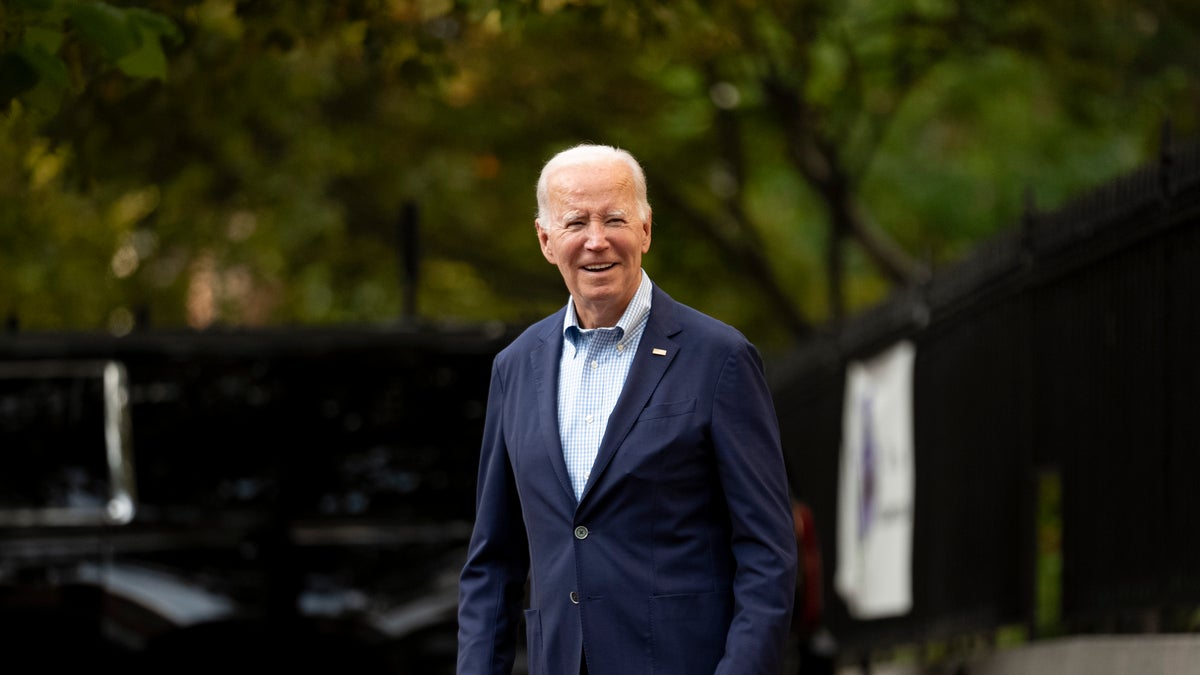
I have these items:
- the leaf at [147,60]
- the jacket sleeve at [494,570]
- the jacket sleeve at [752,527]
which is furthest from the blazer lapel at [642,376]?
the leaf at [147,60]

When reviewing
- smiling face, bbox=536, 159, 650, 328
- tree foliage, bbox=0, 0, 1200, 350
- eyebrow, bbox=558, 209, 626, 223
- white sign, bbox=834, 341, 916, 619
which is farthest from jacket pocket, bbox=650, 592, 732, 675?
white sign, bbox=834, 341, 916, 619

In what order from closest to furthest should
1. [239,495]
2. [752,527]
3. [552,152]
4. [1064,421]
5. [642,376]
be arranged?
[752,527]
[642,376]
[239,495]
[1064,421]
[552,152]

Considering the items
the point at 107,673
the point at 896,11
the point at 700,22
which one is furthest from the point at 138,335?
the point at 896,11

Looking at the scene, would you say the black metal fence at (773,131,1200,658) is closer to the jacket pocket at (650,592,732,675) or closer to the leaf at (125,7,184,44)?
the leaf at (125,7,184,44)

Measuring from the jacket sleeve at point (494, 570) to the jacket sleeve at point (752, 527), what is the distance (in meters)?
0.56

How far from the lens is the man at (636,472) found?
3.96 m

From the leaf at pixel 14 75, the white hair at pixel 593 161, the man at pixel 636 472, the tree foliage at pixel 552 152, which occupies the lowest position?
the man at pixel 636 472

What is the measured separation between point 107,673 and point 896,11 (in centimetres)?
1216

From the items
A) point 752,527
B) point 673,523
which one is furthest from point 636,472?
point 752,527

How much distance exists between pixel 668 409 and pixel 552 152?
15838 mm

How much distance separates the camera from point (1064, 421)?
27.8 feet

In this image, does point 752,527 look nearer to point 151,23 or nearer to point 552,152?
point 151,23

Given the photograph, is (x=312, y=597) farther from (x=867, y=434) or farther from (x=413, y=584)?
(x=867, y=434)

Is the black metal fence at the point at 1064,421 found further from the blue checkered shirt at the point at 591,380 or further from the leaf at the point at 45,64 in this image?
the blue checkered shirt at the point at 591,380
